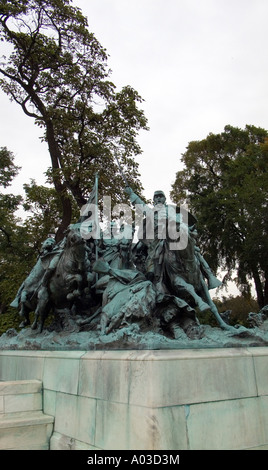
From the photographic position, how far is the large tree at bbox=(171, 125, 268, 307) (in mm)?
22359

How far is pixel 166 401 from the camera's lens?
398 centimetres

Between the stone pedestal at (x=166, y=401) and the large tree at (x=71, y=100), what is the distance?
→ 1101cm

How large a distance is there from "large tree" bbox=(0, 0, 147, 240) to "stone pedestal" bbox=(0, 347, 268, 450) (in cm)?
1101

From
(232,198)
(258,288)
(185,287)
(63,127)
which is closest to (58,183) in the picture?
(63,127)

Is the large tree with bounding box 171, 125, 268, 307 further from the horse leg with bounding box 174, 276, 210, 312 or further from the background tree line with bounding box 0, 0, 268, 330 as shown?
the horse leg with bounding box 174, 276, 210, 312

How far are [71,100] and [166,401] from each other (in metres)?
15.3

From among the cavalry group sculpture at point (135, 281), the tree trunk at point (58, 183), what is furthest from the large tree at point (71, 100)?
the cavalry group sculpture at point (135, 281)

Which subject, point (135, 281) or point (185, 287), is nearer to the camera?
point (185, 287)

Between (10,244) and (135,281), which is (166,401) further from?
(10,244)

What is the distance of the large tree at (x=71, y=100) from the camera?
16062 millimetres

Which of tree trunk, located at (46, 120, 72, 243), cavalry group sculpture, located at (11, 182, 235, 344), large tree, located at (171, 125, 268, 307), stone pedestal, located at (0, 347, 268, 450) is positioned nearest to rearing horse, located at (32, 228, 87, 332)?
cavalry group sculpture, located at (11, 182, 235, 344)

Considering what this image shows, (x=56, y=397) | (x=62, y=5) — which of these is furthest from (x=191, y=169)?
(x=56, y=397)

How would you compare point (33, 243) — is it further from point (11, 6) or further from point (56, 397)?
point (56, 397)

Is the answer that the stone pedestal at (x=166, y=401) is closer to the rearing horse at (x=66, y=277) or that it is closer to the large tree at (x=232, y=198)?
the rearing horse at (x=66, y=277)
